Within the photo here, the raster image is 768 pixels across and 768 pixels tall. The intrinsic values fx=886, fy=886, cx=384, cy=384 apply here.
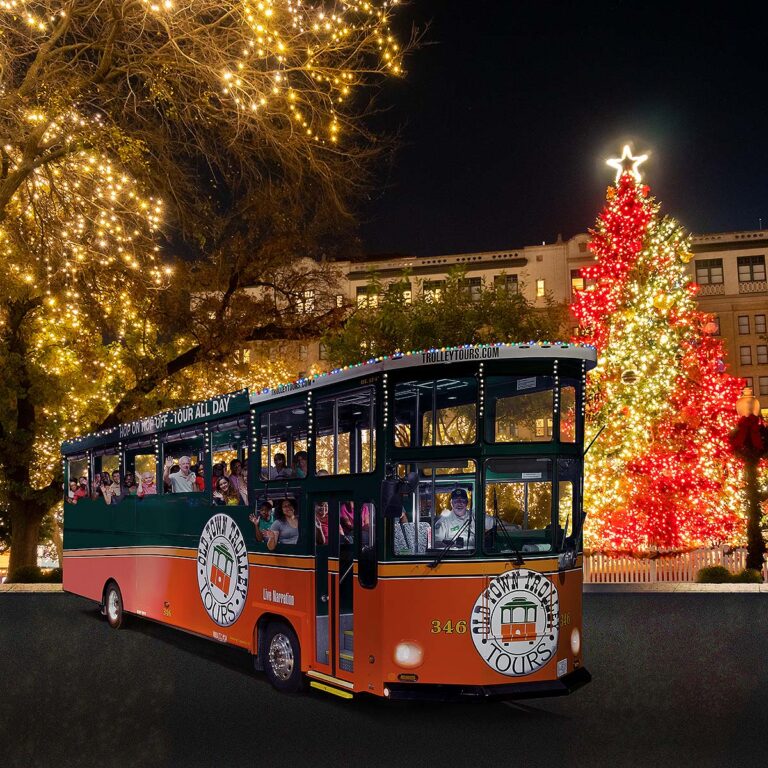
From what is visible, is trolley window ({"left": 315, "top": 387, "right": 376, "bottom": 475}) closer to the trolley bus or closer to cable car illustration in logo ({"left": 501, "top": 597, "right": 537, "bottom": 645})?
the trolley bus

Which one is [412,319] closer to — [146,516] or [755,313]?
[146,516]

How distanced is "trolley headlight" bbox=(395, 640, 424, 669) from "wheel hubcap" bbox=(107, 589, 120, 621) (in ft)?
29.9

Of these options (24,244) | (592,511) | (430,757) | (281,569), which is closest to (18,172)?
(24,244)

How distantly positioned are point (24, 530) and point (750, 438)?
21.5 m

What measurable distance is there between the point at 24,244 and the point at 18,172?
1.81m

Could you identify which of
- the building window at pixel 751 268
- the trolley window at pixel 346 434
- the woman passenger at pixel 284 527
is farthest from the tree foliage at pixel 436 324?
the building window at pixel 751 268

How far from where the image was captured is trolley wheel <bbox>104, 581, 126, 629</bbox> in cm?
1611

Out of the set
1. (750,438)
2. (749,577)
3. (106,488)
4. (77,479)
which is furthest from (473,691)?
(749,577)

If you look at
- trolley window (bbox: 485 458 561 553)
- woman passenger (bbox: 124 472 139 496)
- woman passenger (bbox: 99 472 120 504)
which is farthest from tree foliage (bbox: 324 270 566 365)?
trolley window (bbox: 485 458 561 553)

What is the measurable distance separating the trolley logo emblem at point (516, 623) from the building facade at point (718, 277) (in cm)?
5048

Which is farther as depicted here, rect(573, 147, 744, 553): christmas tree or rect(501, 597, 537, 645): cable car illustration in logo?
rect(573, 147, 744, 553): christmas tree

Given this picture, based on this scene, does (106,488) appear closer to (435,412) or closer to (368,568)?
(368,568)

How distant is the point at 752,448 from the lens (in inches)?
856

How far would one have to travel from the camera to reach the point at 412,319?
32.1 m
